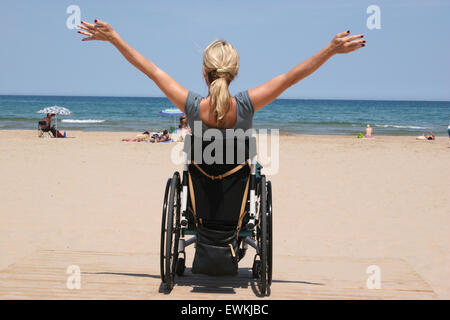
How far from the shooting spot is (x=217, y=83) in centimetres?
288

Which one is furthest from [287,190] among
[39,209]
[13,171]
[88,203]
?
[13,171]

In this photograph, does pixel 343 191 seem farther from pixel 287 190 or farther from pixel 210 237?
pixel 210 237

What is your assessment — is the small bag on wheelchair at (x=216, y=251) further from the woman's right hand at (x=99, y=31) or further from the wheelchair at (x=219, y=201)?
the woman's right hand at (x=99, y=31)

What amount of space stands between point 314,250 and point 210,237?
2.60 metres

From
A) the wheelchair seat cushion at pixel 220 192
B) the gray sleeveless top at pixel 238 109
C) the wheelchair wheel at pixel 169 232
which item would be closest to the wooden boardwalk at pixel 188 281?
the wheelchair wheel at pixel 169 232

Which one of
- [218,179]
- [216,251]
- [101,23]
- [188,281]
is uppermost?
[101,23]

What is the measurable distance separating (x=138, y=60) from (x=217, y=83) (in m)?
0.50

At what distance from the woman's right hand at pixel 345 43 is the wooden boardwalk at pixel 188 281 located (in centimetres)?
152

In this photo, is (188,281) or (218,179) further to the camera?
(188,281)

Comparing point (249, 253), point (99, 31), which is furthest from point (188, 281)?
point (249, 253)

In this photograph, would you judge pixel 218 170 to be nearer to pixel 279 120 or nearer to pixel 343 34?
pixel 343 34

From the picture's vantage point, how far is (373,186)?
9289mm

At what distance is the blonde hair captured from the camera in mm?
2883

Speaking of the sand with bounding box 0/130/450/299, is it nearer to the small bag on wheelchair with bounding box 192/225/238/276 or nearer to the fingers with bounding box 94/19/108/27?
the small bag on wheelchair with bounding box 192/225/238/276
